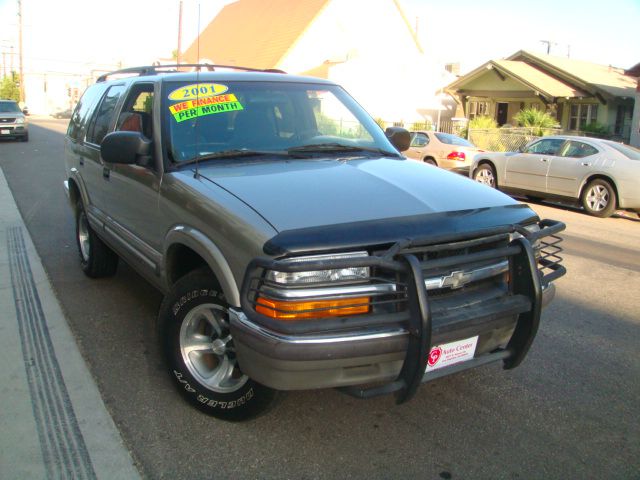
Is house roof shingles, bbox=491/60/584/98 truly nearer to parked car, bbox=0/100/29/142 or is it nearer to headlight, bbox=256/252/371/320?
parked car, bbox=0/100/29/142

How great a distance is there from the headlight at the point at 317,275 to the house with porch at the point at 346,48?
30.5 metres

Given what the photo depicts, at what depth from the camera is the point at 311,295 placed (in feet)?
9.21

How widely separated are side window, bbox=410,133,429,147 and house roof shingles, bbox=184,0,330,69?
2163cm

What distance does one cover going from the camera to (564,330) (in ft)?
16.9

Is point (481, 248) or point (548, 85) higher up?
point (548, 85)

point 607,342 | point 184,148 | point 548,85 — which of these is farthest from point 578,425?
point 548,85

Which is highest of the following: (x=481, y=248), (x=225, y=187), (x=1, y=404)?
(x=225, y=187)

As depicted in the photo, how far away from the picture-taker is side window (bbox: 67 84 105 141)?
6.23m

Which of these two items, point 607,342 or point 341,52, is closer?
point 607,342

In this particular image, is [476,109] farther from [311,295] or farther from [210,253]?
[311,295]

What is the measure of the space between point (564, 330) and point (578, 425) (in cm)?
166

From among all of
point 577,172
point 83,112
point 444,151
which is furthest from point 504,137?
point 83,112

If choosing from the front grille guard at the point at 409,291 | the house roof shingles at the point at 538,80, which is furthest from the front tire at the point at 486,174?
the house roof shingles at the point at 538,80

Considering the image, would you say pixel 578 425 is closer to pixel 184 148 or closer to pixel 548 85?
pixel 184 148
